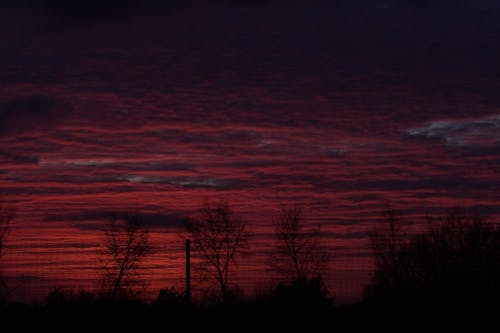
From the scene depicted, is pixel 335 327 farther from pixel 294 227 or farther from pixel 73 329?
pixel 294 227

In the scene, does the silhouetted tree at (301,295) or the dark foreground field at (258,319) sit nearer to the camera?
the dark foreground field at (258,319)

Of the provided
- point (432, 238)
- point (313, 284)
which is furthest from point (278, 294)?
point (432, 238)

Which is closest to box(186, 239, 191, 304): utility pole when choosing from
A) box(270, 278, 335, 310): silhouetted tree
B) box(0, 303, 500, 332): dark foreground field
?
box(0, 303, 500, 332): dark foreground field

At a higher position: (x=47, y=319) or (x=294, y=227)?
(x=294, y=227)

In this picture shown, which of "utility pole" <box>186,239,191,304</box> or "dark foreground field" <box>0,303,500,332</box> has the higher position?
"utility pole" <box>186,239,191,304</box>

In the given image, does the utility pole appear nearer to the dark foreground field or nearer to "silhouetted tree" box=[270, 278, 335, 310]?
the dark foreground field

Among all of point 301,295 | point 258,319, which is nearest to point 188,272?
point 258,319

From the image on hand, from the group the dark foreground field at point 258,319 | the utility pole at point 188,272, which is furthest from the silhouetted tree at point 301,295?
the utility pole at point 188,272

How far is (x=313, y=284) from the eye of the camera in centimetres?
4647

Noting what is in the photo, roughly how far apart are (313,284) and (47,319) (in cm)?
1920

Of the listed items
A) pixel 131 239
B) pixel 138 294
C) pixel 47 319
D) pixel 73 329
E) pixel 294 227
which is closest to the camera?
pixel 73 329

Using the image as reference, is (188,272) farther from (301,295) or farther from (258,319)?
(301,295)

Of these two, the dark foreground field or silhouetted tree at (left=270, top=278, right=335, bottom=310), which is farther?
silhouetted tree at (left=270, top=278, right=335, bottom=310)

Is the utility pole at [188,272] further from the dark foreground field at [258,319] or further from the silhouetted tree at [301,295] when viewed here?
the silhouetted tree at [301,295]
